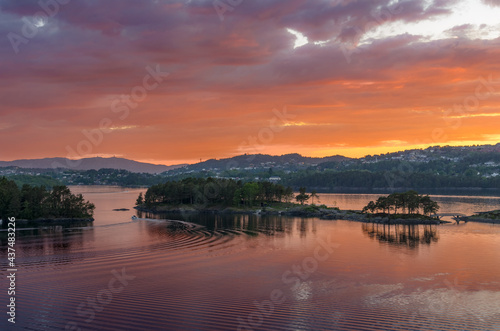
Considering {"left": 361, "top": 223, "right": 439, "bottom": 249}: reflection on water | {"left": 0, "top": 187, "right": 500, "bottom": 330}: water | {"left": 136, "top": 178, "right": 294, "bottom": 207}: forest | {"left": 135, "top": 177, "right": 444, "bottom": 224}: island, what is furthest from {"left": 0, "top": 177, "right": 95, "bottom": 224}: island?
{"left": 361, "top": 223, "right": 439, "bottom": 249}: reflection on water

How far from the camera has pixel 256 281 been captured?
34531 millimetres

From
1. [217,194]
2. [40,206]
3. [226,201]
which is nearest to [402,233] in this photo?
[226,201]

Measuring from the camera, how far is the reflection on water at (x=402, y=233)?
57.3 meters

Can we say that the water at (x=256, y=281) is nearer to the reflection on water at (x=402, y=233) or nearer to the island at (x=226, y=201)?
the reflection on water at (x=402, y=233)

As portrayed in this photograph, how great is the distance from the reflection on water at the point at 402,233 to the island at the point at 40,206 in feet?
181

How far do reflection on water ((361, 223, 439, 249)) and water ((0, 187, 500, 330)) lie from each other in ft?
0.95

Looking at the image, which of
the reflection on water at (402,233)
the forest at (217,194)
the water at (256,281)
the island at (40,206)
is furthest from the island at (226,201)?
the water at (256,281)

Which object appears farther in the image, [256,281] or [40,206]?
[40,206]

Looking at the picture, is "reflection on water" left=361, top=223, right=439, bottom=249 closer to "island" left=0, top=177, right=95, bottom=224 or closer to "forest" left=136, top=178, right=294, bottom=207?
"forest" left=136, top=178, right=294, bottom=207

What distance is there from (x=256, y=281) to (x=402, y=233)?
3957 centimetres

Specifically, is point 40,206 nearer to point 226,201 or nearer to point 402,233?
point 226,201

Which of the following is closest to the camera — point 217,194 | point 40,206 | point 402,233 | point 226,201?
point 402,233

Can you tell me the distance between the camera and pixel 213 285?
32.9 metres

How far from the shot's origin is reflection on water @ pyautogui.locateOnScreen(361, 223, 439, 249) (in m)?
57.3
